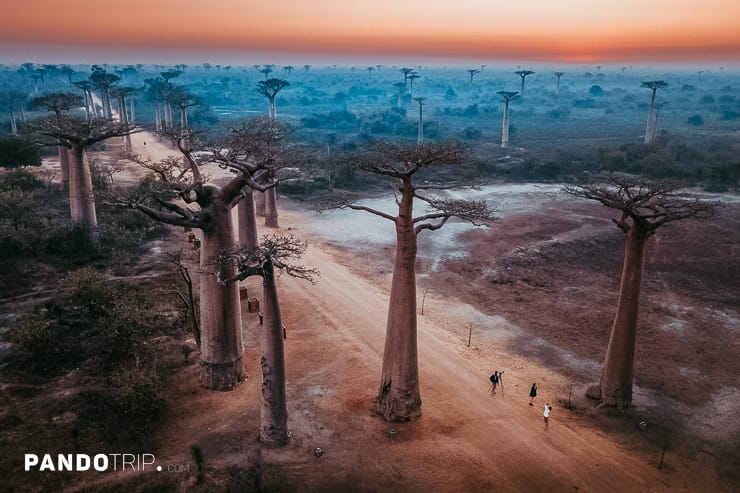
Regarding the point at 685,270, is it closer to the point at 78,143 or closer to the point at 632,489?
the point at 632,489

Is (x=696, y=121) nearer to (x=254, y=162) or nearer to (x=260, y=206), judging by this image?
(x=260, y=206)

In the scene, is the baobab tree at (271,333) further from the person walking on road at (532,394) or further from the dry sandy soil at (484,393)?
the person walking on road at (532,394)

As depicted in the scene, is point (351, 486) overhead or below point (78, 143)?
below

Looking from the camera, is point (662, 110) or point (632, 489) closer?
point (632, 489)

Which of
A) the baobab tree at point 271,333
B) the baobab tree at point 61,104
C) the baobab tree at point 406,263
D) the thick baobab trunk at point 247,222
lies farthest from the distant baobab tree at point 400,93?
the baobab tree at point 271,333

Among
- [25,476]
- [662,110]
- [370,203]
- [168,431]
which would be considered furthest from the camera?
[662,110]

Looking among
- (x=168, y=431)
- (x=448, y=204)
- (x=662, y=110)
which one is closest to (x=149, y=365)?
(x=168, y=431)

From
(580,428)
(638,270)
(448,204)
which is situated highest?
(448,204)
